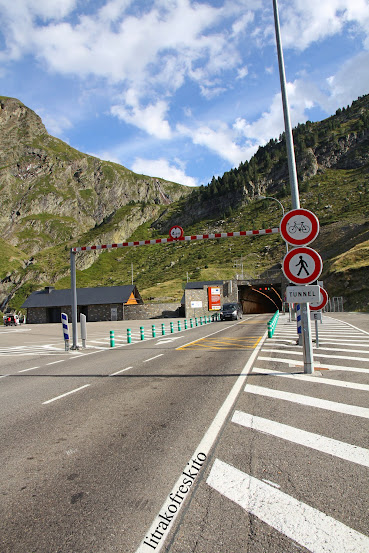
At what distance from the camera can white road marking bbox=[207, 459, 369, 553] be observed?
2.52 metres

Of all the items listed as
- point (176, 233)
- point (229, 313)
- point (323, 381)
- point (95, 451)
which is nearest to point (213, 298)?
point (229, 313)

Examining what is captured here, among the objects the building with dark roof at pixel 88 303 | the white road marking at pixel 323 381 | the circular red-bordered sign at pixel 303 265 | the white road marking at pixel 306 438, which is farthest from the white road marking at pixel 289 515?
the building with dark roof at pixel 88 303

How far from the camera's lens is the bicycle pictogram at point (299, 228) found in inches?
320

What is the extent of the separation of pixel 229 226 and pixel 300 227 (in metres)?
121

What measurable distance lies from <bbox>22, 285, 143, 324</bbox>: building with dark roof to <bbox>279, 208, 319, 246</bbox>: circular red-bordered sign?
49343mm

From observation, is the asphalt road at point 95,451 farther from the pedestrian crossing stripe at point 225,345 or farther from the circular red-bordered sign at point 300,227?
the pedestrian crossing stripe at point 225,345

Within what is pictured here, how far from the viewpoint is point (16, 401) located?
23.7ft

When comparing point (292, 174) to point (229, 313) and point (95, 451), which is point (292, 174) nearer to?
point (95, 451)

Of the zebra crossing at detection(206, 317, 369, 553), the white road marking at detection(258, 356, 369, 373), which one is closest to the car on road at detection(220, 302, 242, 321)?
the white road marking at detection(258, 356, 369, 373)

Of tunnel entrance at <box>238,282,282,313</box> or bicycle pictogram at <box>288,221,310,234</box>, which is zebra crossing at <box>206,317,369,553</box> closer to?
bicycle pictogram at <box>288,221,310,234</box>

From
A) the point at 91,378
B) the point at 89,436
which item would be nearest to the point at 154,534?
the point at 89,436

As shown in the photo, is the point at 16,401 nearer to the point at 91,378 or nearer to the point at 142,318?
the point at 91,378

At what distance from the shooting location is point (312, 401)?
618cm

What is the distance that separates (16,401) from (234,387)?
4.44 metres
